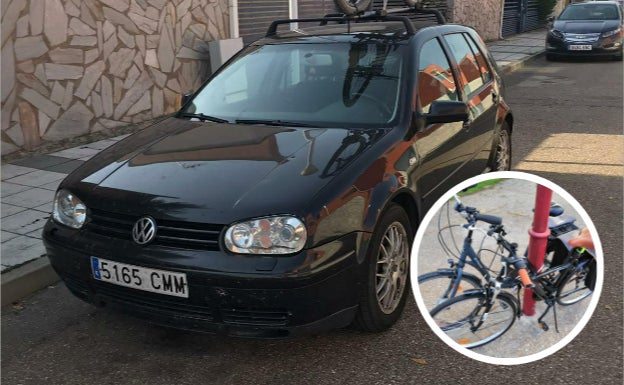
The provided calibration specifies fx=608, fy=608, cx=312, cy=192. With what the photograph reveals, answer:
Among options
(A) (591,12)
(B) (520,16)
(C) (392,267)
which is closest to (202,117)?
(C) (392,267)

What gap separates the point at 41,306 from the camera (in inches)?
146

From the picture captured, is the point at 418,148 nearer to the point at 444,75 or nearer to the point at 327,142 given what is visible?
the point at 327,142

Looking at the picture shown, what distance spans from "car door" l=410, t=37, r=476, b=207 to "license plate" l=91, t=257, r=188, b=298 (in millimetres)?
1388

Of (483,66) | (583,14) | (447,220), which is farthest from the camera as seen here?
(583,14)

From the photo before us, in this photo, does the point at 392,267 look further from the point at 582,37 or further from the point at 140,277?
the point at 582,37

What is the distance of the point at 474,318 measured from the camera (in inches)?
63.2

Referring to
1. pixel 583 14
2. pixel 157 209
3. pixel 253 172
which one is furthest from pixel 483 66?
pixel 583 14

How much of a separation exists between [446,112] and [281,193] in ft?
4.25

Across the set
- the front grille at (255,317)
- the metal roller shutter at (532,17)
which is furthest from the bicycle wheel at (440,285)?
the metal roller shutter at (532,17)

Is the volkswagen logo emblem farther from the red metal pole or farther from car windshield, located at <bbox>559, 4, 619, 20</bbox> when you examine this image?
car windshield, located at <bbox>559, 4, 619, 20</bbox>

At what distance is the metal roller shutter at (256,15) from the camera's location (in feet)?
32.7

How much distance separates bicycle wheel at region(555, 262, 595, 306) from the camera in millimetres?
1438

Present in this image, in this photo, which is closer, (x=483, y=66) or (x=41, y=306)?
(x=41, y=306)

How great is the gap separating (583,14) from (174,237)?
17.2 m
